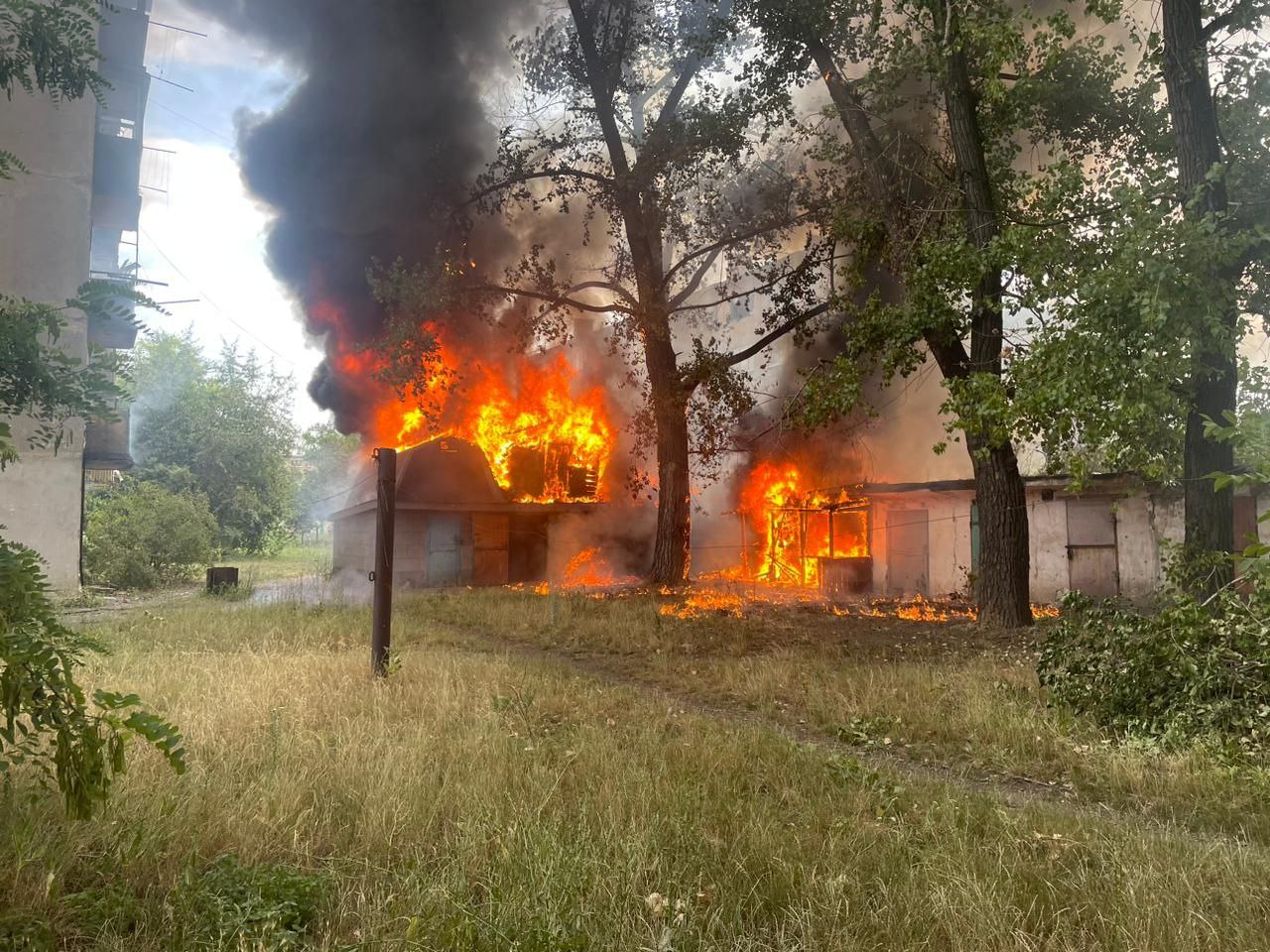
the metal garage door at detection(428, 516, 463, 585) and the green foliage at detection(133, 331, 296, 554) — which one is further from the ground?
the green foliage at detection(133, 331, 296, 554)

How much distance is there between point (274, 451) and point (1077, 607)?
4900 cm

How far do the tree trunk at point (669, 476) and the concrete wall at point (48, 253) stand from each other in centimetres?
1460

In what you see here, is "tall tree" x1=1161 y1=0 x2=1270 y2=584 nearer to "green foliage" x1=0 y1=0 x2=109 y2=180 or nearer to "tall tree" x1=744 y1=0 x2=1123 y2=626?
"tall tree" x1=744 y1=0 x2=1123 y2=626

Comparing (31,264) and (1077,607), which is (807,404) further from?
(31,264)

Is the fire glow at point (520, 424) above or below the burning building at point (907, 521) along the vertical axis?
above

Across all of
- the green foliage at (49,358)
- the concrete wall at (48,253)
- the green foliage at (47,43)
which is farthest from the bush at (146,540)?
the green foliage at (47,43)

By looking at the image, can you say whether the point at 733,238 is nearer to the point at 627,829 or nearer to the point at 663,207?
the point at 663,207

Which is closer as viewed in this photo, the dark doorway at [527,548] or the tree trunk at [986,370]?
the tree trunk at [986,370]

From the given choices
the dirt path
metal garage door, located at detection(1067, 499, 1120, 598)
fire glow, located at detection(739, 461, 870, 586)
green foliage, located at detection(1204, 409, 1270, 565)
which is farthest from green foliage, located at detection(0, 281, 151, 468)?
fire glow, located at detection(739, 461, 870, 586)

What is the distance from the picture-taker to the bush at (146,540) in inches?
929

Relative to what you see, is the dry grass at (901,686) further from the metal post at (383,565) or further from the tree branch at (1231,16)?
the tree branch at (1231,16)

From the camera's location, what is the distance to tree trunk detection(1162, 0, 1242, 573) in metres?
8.48

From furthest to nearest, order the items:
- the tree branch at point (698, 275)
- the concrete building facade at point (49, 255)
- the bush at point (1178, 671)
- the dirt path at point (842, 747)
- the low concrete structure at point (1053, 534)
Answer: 1. the tree branch at point (698, 275)
2. the low concrete structure at point (1053, 534)
3. the concrete building facade at point (49, 255)
4. the bush at point (1178, 671)
5. the dirt path at point (842, 747)

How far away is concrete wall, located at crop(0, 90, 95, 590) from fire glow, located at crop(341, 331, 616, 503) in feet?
34.3
